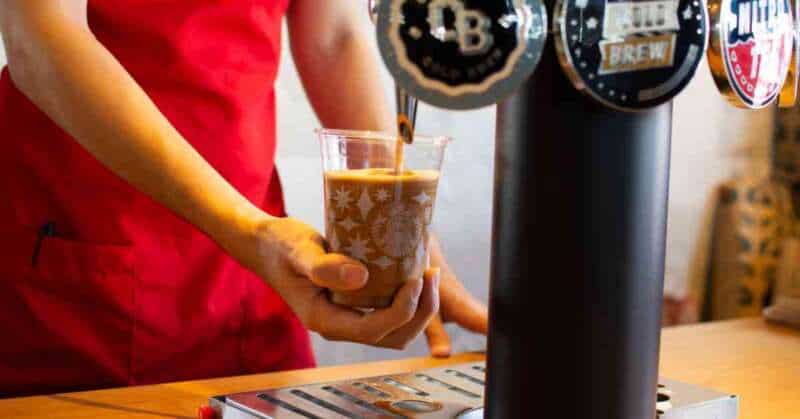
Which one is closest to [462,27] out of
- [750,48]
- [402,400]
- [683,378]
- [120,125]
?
[750,48]

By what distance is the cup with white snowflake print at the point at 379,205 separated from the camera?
38.3 inches

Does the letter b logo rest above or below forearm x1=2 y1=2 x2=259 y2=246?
above

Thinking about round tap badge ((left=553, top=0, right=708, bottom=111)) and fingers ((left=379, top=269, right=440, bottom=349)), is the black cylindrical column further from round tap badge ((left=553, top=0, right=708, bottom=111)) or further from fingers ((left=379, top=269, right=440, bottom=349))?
fingers ((left=379, top=269, right=440, bottom=349))

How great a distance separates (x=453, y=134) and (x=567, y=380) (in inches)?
93.2

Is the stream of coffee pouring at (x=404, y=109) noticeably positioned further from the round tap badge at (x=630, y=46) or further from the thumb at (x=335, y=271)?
the thumb at (x=335, y=271)

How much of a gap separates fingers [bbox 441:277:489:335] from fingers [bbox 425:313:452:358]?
0.08 ft

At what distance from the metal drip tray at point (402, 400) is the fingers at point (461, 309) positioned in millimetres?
422

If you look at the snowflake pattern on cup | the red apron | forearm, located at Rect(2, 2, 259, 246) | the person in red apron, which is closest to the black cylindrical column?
the snowflake pattern on cup

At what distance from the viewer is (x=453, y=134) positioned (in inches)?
123

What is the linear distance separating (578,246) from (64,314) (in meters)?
1.01

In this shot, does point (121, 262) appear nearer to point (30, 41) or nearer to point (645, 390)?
point (30, 41)

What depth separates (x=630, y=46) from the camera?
72 cm

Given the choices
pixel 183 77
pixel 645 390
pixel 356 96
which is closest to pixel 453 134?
pixel 356 96

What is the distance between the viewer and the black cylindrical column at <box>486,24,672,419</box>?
77cm
